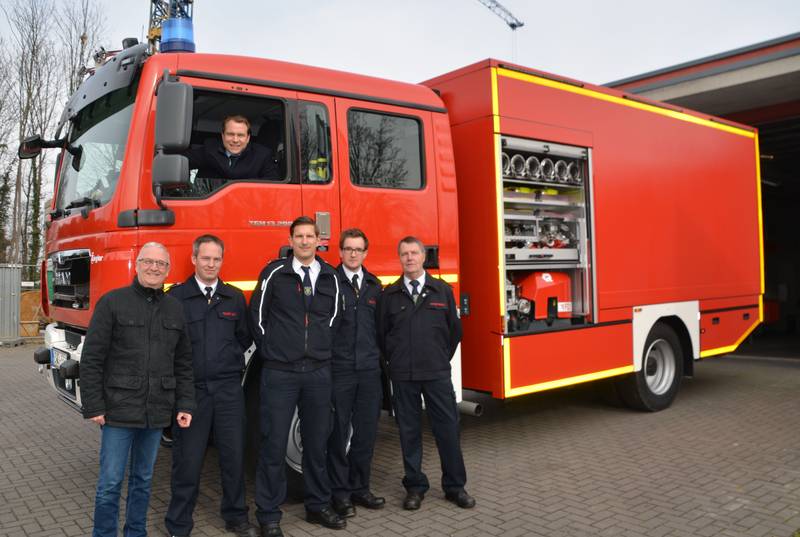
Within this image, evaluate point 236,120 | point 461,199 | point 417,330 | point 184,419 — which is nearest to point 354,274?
point 417,330

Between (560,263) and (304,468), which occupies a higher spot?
(560,263)

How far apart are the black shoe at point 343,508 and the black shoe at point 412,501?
357mm

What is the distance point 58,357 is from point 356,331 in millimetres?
2163

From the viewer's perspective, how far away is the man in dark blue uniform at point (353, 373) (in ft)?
13.5

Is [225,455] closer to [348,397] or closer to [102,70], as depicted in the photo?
[348,397]

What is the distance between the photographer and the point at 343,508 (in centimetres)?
415

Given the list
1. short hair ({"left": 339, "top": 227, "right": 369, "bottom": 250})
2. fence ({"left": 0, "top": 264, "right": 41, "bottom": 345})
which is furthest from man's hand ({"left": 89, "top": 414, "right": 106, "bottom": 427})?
fence ({"left": 0, "top": 264, "right": 41, "bottom": 345})

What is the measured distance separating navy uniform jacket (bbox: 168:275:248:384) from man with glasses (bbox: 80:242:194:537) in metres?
0.14

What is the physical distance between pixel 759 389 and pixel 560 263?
4595 millimetres

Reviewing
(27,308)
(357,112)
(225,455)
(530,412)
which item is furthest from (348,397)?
(27,308)

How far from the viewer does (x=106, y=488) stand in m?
3.35

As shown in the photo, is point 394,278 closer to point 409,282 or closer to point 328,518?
point 409,282

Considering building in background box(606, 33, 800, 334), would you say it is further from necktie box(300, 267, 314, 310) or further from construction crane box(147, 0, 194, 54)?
construction crane box(147, 0, 194, 54)

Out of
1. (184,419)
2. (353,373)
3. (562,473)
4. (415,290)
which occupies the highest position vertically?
(415,290)
